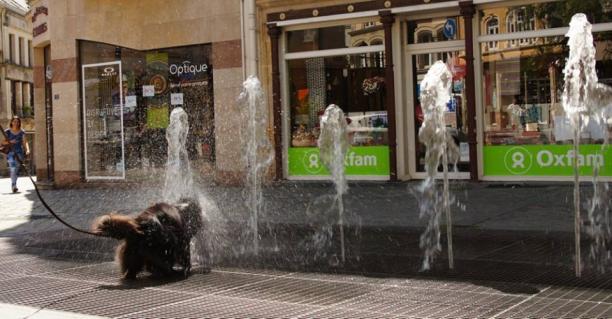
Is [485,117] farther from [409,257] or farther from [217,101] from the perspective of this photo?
[409,257]

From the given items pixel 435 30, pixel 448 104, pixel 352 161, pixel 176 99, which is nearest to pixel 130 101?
pixel 176 99

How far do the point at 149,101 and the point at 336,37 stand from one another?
4.56 m

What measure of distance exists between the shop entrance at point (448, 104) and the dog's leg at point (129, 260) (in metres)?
8.03

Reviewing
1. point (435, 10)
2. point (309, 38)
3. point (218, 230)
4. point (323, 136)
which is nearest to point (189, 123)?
point (309, 38)

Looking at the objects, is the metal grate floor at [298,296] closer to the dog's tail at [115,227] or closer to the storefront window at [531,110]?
the dog's tail at [115,227]

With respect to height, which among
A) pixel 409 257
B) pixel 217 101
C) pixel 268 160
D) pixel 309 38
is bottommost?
pixel 409 257

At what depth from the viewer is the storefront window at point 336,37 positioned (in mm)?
14187

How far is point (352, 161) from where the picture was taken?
14328 mm

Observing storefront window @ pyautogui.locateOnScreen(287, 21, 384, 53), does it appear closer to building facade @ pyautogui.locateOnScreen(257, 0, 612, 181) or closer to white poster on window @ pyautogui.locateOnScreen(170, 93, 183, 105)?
building facade @ pyautogui.locateOnScreen(257, 0, 612, 181)

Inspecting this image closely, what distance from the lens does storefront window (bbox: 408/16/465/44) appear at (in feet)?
44.2

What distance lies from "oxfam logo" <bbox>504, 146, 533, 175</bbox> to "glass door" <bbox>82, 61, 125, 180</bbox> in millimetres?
8421

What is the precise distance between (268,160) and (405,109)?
9.68 ft

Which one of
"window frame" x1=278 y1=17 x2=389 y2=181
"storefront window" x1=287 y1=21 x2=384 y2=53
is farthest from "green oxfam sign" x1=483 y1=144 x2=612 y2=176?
"window frame" x1=278 y1=17 x2=389 y2=181

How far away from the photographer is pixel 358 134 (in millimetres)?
14398
